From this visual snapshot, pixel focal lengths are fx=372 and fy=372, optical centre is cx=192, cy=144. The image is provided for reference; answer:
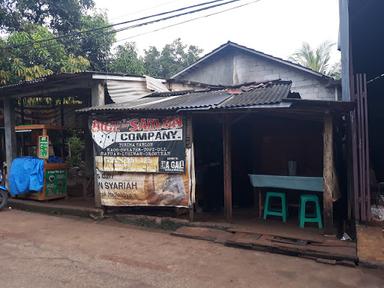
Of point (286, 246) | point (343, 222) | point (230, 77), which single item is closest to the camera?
point (286, 246)

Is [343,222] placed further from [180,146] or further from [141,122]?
[141,122]

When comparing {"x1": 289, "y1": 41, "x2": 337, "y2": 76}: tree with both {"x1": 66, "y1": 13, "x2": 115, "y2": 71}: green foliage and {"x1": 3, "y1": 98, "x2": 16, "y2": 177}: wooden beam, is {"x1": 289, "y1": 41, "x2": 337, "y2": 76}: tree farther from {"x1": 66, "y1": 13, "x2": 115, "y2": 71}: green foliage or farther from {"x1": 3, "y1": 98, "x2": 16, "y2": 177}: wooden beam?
{"x1": 3, "y1": 98, "x2": 16, "y2": 177}: wooden beam

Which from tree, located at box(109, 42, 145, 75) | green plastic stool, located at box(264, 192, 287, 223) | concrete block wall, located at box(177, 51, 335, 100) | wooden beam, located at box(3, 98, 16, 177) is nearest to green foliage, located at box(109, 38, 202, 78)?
tree, located at box(109, 42, 145, 75)

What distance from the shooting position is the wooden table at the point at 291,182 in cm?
679

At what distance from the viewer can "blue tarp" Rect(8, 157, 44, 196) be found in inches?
391

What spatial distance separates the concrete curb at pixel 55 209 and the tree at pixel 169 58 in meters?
18.3

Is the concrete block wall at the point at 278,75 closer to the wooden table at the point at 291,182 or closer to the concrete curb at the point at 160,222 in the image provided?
the wooden table at the point at 291,182

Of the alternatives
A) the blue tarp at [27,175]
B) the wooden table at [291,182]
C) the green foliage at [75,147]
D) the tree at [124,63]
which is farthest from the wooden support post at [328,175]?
the tree at [124,63]

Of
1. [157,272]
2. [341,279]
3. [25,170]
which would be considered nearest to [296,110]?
→ [341,279]

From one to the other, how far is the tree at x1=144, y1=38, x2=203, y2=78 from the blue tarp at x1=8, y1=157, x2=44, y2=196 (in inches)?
701

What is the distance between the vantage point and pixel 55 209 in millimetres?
9359

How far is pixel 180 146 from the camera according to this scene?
749cm

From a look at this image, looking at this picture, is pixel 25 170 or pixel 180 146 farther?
pixel 25 170

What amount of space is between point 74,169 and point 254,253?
9.59 meters
